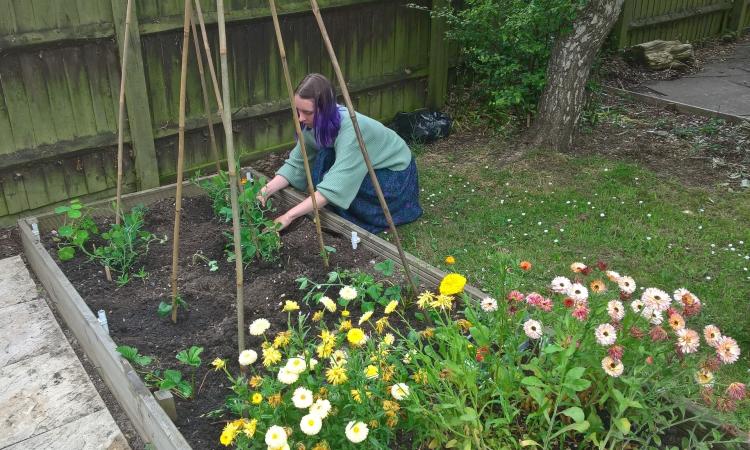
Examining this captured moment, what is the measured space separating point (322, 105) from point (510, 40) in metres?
2.71

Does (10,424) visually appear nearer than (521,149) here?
Yes

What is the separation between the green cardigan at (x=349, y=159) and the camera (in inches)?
145

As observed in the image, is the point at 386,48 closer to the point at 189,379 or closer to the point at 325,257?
the point at 325,257

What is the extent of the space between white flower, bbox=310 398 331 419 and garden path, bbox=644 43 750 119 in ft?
18.7

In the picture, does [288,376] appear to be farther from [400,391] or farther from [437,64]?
[437,64]

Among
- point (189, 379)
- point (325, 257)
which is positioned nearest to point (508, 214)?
point (325, 257)

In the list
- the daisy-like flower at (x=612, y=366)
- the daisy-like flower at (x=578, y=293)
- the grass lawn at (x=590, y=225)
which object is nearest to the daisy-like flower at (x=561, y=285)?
the daisy-like flower at (x=578, y=293)

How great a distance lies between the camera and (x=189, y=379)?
2.50m

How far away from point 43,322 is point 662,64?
23.9 ft

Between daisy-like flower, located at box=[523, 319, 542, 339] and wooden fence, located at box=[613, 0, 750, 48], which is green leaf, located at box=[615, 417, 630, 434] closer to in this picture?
daisy-like flower, located at box=[523, 319, 542, 339]

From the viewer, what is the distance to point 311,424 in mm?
1722

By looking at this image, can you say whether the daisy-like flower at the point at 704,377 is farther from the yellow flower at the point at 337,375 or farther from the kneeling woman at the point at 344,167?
the kneeling woman at the point at 344,167

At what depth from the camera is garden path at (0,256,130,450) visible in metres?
2.54

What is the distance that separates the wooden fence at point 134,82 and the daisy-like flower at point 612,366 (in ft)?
11.8
